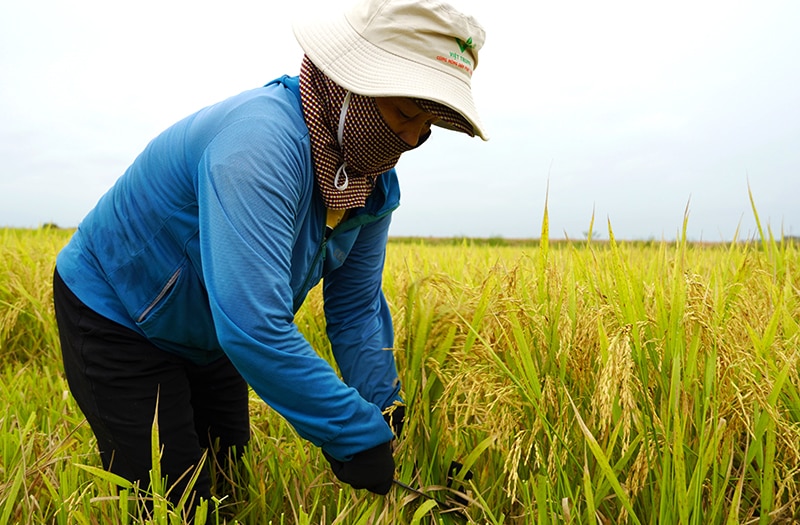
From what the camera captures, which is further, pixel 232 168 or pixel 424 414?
pixel 424 414

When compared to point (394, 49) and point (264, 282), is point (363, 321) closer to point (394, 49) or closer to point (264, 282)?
point (264, 282)

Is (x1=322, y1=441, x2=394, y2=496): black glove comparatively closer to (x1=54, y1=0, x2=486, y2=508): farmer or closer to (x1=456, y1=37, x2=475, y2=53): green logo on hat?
(x1=54, y1=0, x2=486, y2=508): farmer

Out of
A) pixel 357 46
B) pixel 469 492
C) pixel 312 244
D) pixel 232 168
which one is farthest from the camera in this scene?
pixel 312 244

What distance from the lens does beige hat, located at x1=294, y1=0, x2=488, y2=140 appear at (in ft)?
4.45

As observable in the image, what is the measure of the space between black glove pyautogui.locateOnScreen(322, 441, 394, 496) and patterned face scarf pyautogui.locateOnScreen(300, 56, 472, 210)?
0.60 m

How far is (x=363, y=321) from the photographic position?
1.96 m

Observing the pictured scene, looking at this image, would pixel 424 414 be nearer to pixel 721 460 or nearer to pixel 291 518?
pixel 291 518

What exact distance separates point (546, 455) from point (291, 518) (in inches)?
31.5

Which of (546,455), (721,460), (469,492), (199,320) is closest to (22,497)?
(199,320)

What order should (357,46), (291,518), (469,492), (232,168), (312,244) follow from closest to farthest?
(232,168) < (357,46) < (469,492) < (312,244) < (291,518)

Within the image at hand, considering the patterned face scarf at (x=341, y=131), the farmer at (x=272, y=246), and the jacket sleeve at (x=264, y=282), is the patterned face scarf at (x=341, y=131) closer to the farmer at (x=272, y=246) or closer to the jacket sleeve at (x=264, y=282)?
the farmer at (x=272, y=246)

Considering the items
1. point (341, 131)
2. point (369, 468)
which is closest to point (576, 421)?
point (369, 468)

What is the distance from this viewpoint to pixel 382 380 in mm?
1859

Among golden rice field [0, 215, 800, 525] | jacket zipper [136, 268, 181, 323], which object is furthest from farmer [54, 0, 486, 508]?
golden rice field [0, 215, 800, 525]
